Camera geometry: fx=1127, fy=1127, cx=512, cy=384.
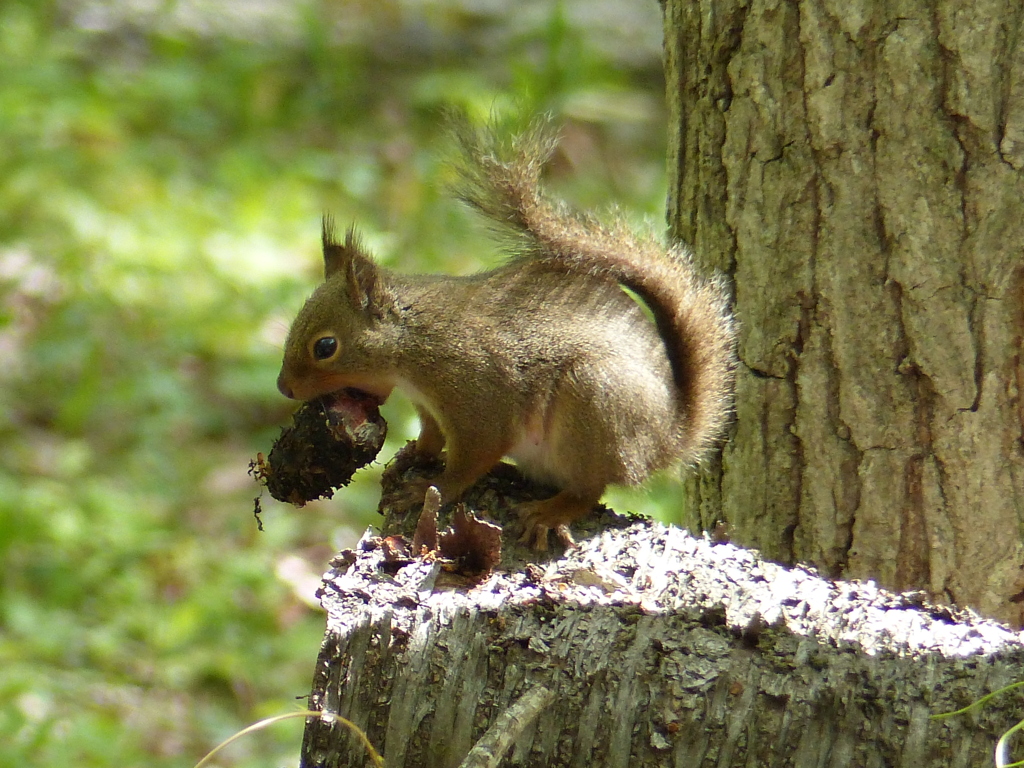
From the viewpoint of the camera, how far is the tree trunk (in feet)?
5.93

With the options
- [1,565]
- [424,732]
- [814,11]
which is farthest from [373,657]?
[1,565]

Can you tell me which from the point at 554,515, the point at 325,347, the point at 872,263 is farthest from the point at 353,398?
the point at 872,263

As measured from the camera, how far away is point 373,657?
1.43 meters

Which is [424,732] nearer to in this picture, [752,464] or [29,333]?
[752,464]

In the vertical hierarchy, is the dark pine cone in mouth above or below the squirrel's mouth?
below

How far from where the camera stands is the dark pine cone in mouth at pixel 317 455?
76.2 inches

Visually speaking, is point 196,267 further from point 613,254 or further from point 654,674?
point 654,674

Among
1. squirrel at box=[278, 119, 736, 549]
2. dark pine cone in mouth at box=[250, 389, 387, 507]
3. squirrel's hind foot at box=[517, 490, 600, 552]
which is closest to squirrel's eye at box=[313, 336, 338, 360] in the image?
squirrel at box=[278, 119, 736, 549]

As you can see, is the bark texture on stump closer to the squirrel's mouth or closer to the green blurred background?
the green blurred background

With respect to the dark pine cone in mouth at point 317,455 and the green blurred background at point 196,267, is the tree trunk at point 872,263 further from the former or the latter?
the dark pine cone in mouth at point 317,455

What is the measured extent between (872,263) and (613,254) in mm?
473

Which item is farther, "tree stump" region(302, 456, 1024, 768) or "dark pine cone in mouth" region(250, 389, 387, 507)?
"dark pine cone in mouth" region(250, 389, 387, 507)

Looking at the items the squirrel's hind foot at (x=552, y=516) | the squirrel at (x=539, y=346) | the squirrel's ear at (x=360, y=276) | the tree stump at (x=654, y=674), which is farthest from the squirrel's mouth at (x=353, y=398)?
the tree stump at (x=654, y=674)

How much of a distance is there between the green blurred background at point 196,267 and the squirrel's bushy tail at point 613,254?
0.43 feet
